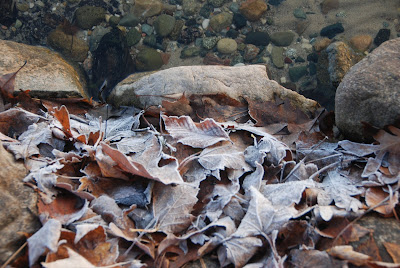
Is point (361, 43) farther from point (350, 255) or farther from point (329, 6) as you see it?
point (350, 255)

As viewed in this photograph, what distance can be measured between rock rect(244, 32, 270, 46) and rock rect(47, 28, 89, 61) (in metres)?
2.46

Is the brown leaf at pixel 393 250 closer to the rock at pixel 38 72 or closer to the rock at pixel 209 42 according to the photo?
the rock at pixel 38 72

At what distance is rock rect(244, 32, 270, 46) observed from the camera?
5.08 m

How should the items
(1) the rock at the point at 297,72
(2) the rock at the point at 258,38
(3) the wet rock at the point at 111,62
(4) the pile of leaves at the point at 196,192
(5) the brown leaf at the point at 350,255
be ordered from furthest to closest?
(2) the rock at the point at 258,38
(1) the rock at the point at 297,72
(3) the wet rock at the point at 111,62
(4) the pile of leaves at the point at 196,192
(5) the brown leaf at the point at 350,255

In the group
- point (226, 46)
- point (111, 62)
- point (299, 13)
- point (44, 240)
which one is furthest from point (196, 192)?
point (299, 13)

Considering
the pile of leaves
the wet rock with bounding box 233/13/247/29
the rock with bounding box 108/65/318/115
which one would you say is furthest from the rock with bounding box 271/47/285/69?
the pile of leaves

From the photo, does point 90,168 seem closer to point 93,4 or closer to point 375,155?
point 375,155

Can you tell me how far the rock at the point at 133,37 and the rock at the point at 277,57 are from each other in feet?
6.84

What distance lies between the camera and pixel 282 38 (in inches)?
200

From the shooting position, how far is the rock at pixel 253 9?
527cm

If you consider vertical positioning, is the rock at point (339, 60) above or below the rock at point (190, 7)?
below

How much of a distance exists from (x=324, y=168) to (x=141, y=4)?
457cm

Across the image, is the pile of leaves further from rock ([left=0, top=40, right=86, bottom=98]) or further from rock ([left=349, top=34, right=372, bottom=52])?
rock ([left=349, top=34, right=372, bottom=52])

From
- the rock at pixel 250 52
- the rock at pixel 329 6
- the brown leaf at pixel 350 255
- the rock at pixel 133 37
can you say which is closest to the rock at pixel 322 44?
the rock at pixel 329 6
